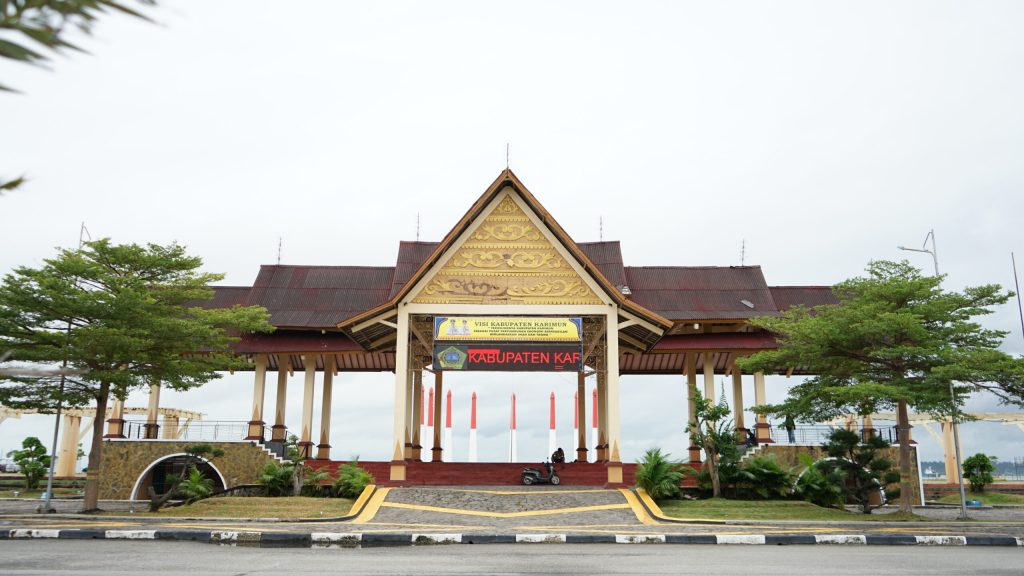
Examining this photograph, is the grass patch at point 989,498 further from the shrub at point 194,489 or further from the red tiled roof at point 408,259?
the shrub at point 194,489

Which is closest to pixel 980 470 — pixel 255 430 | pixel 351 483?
pixel 351 483

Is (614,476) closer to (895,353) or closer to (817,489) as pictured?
(817,489)

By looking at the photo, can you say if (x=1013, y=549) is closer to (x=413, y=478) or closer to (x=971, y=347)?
(x=971, y=347)

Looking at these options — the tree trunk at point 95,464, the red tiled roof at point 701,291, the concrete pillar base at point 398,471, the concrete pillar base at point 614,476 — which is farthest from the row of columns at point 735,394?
the tree trunk at point 95,464

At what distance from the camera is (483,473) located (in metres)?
27.5

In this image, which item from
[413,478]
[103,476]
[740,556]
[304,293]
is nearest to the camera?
[740,556]

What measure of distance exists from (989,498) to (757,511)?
19.1 m

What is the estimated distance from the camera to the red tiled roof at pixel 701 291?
3166 cm

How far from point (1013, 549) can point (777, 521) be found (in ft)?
19.3

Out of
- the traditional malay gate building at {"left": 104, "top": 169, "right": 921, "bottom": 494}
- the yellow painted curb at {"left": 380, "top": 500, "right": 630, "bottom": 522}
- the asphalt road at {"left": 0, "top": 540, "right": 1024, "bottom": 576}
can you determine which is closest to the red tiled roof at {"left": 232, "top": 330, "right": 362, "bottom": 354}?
the traditional malay gate building at {"left": 104, "top": 169, "right": 921, "bottom": 494}

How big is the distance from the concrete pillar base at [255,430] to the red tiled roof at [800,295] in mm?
20929

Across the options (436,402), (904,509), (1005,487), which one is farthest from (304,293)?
(1005,487)

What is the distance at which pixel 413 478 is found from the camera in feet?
88.8

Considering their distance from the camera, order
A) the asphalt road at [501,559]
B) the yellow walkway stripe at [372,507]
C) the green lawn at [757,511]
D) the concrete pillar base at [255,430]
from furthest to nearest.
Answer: the concrete pillar base at [255,430], the green lawn at [757,511], the yellow walkway stripe at [372,507], the asphalt road at [501,559]
